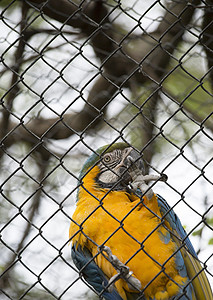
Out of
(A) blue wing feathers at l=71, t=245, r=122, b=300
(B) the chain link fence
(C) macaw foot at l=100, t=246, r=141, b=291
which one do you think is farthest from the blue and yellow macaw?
(B) the chain link fence

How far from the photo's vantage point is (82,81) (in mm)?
3930

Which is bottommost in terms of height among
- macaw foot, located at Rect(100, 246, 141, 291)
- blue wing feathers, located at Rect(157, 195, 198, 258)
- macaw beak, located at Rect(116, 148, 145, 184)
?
macaw foot, located at Rect(100, 246, 141, 291)

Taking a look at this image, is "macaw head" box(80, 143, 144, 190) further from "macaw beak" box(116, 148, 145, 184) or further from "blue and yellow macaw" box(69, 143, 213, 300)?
"blue and yellow macaw" box(69, 143, 213, 300)

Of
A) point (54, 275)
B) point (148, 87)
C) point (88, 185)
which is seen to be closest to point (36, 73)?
point (148, 87)

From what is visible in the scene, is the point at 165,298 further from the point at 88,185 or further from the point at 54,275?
the point at 54,275

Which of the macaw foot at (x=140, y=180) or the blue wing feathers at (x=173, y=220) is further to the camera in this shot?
the blue wing feathers at (x=173, y=220)

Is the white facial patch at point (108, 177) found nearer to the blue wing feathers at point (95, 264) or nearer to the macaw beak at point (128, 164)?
the macaw beak at point (128, 164)

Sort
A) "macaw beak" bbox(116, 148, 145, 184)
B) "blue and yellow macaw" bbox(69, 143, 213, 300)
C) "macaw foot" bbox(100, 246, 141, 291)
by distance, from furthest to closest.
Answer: "macaw beak" bbox(116, 148, 145, 184) → "blue and yellow macaw" bbox(69, 143, 213, 300) → "macaw foot" bbox(100, 246, 141, 291)

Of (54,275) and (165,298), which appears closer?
(165,298)

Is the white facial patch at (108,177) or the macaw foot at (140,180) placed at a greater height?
the macaw foot at (140,180)

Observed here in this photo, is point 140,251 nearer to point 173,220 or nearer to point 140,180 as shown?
point 173,220

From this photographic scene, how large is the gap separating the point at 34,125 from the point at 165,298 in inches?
70.0

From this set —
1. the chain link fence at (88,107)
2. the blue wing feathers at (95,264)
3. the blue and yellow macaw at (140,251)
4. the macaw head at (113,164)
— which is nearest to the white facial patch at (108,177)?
the macaw head at (113,164)

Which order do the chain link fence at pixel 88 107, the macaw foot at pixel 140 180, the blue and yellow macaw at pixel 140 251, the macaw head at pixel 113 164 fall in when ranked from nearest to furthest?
the macaw foot at pixel 140 180 < the blue and yellow macaw at pixel 140 251 < the macaw head at pixel 113 164 < the chain link fence at pixel 88 107
